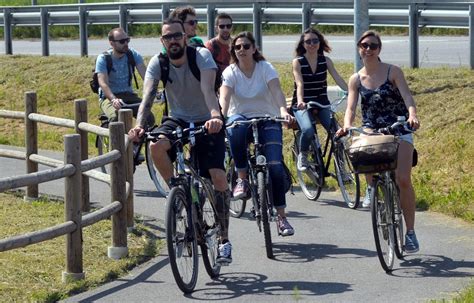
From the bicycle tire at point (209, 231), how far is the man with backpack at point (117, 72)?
453cm

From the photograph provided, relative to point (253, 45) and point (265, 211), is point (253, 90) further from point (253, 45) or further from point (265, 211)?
point (265, 211)

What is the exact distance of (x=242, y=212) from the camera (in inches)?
492

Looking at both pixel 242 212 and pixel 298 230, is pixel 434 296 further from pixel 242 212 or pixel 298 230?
pixel 242 212

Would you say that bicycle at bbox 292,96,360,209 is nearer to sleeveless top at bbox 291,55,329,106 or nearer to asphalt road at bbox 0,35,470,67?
sleeveless top at bbox 291,55,329,106

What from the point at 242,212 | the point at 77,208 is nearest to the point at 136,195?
the point at 242,212

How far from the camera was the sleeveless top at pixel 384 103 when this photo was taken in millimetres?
10148

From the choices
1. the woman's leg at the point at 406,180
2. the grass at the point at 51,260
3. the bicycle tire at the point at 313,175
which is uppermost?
the woman's leg at the point at 406,180

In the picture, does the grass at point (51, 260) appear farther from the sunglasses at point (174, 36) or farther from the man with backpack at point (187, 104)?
the sunglasses at point (174, 36)

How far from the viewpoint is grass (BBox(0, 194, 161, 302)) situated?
31.4ft

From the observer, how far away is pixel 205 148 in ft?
31.6

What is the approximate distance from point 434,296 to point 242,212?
3.99m

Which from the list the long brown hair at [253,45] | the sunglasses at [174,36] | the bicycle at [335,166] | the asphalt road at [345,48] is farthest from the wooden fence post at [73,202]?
the asphalt road at [345,48]

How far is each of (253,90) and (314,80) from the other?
2.20 meters

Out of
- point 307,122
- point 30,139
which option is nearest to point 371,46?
point 307,122
